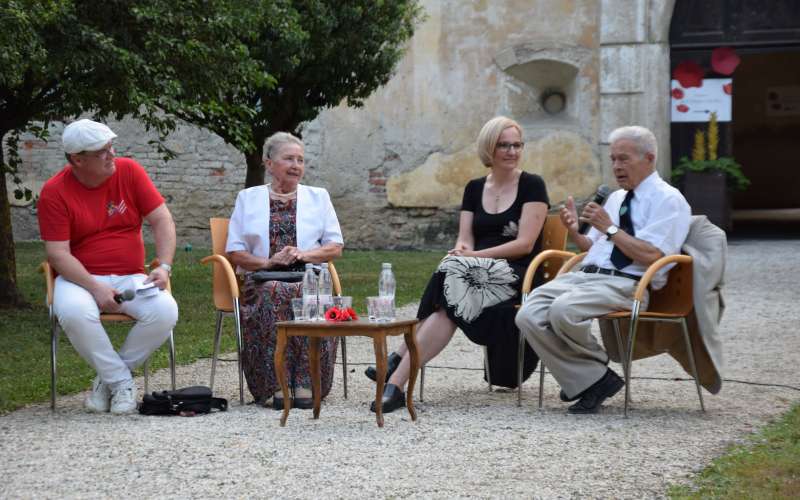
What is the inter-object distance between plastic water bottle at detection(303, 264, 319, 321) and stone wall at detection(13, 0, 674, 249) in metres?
10.9

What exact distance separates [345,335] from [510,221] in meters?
1.40

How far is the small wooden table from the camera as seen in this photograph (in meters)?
5.19

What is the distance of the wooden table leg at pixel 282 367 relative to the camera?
5.35 meters

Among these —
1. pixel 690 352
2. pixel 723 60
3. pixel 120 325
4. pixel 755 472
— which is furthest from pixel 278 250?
pixel 723 60

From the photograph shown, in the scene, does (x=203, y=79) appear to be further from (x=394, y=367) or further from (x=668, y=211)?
(x=668, y=211)

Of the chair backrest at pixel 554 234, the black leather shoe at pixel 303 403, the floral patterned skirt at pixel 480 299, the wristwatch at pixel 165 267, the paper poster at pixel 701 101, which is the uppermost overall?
the paper poster at pixel 701 101

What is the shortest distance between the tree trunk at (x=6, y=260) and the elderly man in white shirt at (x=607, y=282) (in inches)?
208

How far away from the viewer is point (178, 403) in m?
5.56

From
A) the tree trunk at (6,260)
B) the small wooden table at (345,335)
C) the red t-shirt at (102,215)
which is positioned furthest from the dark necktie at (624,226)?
the tree trunk at (6,260)

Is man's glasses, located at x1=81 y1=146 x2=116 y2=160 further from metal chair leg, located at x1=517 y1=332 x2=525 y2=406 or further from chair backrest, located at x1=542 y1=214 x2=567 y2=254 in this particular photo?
chair backrest, located at x1=542 y1=214 x2=567 y2=254

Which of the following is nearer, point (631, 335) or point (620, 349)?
point (631, 335)

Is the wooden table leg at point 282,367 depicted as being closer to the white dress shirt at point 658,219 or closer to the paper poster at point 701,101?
the white dress shirt at point 658,219

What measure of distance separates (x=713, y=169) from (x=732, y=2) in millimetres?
2204

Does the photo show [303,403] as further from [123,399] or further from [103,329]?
[103,329]
